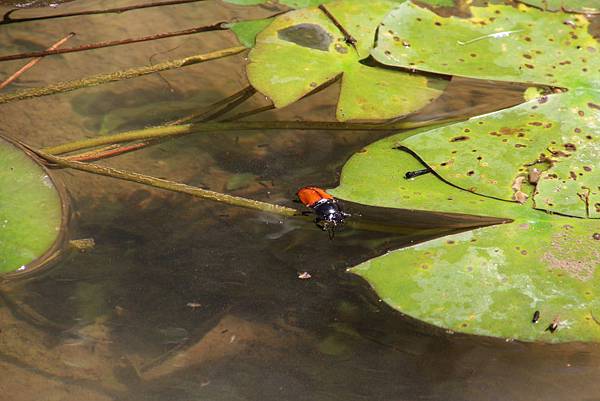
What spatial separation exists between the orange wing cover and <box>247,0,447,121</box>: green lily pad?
34 centimetres

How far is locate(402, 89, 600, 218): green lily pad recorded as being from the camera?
220 cm

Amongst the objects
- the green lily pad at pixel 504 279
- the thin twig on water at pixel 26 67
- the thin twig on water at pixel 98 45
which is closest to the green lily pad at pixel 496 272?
the green lily pad at pixel 504 279

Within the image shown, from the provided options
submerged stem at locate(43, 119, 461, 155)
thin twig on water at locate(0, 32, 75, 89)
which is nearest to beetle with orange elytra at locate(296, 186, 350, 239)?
submerged stem at locate(43, 119, 461, 155)

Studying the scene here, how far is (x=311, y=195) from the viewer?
90.3 inches

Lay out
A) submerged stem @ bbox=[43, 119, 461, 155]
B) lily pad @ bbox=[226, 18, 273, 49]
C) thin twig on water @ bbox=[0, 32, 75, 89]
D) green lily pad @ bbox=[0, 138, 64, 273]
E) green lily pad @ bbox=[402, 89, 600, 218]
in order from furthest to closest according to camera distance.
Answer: lily pad @ bbox=[226, 18, 273, 49] → thin twig on water @ bbox=[0, 32, 75, 89] → submerged stem @ bbox=[43, 119, 461, 155] → green lily pad @ bbox=[402, 89, 600, 218] → green lily pad @ bbox=[0, 138, 64, 273]

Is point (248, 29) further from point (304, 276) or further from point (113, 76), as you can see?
point (304, 276)

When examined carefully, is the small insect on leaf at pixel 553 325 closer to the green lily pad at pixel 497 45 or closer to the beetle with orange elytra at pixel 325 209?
the beetle with orange elytra at pixel 325 209

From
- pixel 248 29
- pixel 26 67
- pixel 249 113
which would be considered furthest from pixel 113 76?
pixel 248 29

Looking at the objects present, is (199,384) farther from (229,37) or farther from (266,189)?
(229,37)

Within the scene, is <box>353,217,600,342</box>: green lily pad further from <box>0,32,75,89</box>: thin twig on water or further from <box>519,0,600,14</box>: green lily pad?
<box>0,32,75,89</box>: thin twig on water

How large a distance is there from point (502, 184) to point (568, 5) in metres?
1.27

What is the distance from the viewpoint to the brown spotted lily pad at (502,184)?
6.24 ft

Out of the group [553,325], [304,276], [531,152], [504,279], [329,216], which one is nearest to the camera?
[553,325]

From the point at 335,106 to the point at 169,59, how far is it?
2.43 feet
